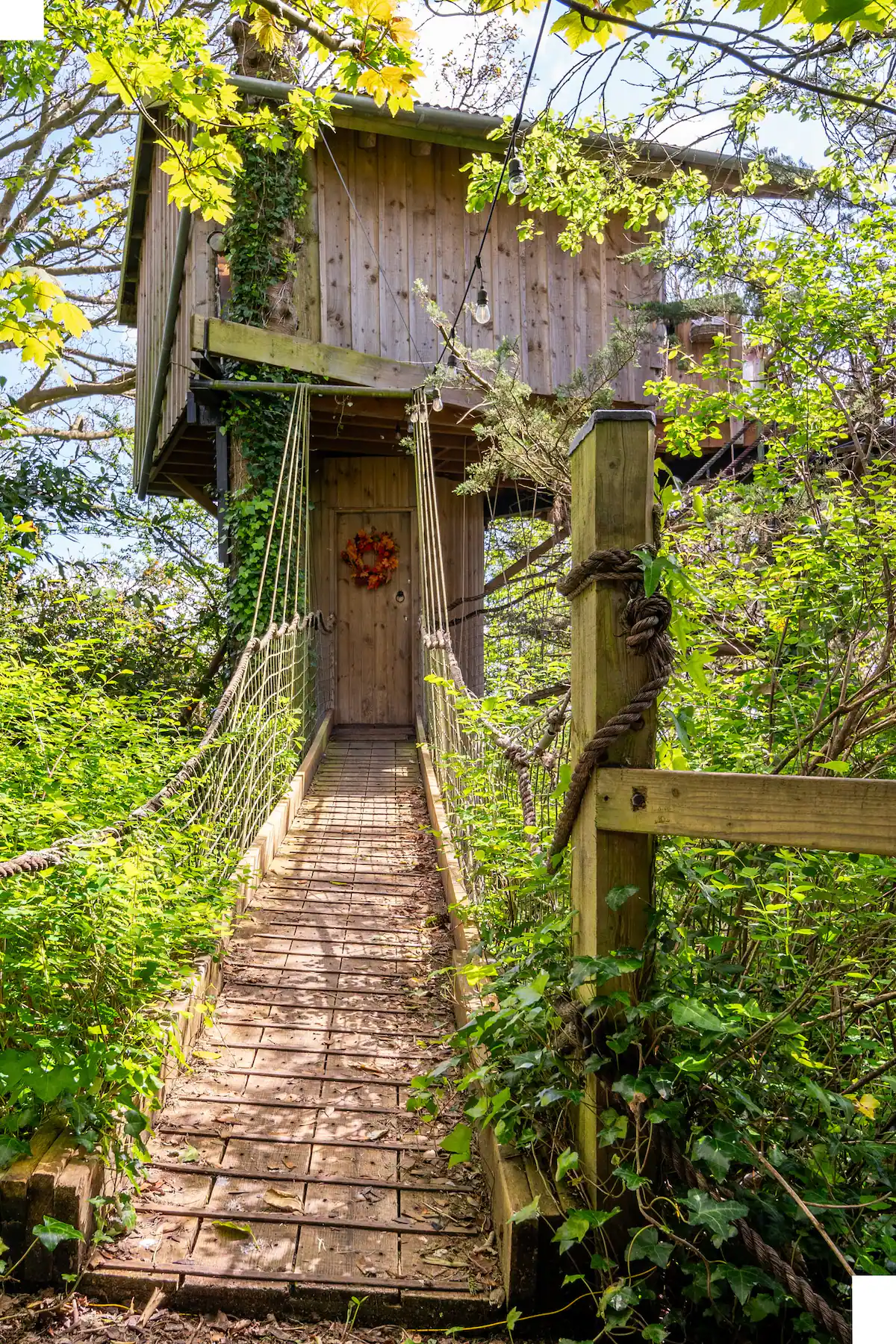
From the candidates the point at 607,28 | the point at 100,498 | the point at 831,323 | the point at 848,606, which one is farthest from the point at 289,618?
the point at 607,28

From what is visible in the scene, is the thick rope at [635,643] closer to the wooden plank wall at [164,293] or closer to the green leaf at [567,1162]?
the green leaf at [567,1162]

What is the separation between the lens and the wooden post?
1816 millimetres

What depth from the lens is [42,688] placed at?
3.78 metres

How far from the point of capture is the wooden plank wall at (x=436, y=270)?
342 inches

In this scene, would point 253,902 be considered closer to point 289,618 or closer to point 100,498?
point 289,618

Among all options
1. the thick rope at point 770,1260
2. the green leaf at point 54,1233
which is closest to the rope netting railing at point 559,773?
Answer: the thick rope at point 770,1260

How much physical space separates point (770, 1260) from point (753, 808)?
2.50ft

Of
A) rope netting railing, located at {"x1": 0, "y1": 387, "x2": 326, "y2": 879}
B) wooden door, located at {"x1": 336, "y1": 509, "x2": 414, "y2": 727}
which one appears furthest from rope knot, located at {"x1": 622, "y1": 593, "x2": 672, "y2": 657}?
wooden door, located at {"x1": 336, "y1": 509, "x2": 414, "y2": 727}

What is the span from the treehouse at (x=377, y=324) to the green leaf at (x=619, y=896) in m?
6.56

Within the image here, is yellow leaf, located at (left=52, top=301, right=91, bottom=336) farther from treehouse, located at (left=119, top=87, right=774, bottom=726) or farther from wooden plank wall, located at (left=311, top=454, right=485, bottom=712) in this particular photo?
wooden plank wall, located at (left=311, top=454, right=485, bottom=712)

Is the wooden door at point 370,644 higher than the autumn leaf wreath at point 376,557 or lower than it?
lower

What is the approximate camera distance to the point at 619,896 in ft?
5.80

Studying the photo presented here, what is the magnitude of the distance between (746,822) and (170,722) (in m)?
3.16

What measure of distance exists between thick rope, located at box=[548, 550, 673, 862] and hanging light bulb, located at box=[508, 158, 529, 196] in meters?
4.11
